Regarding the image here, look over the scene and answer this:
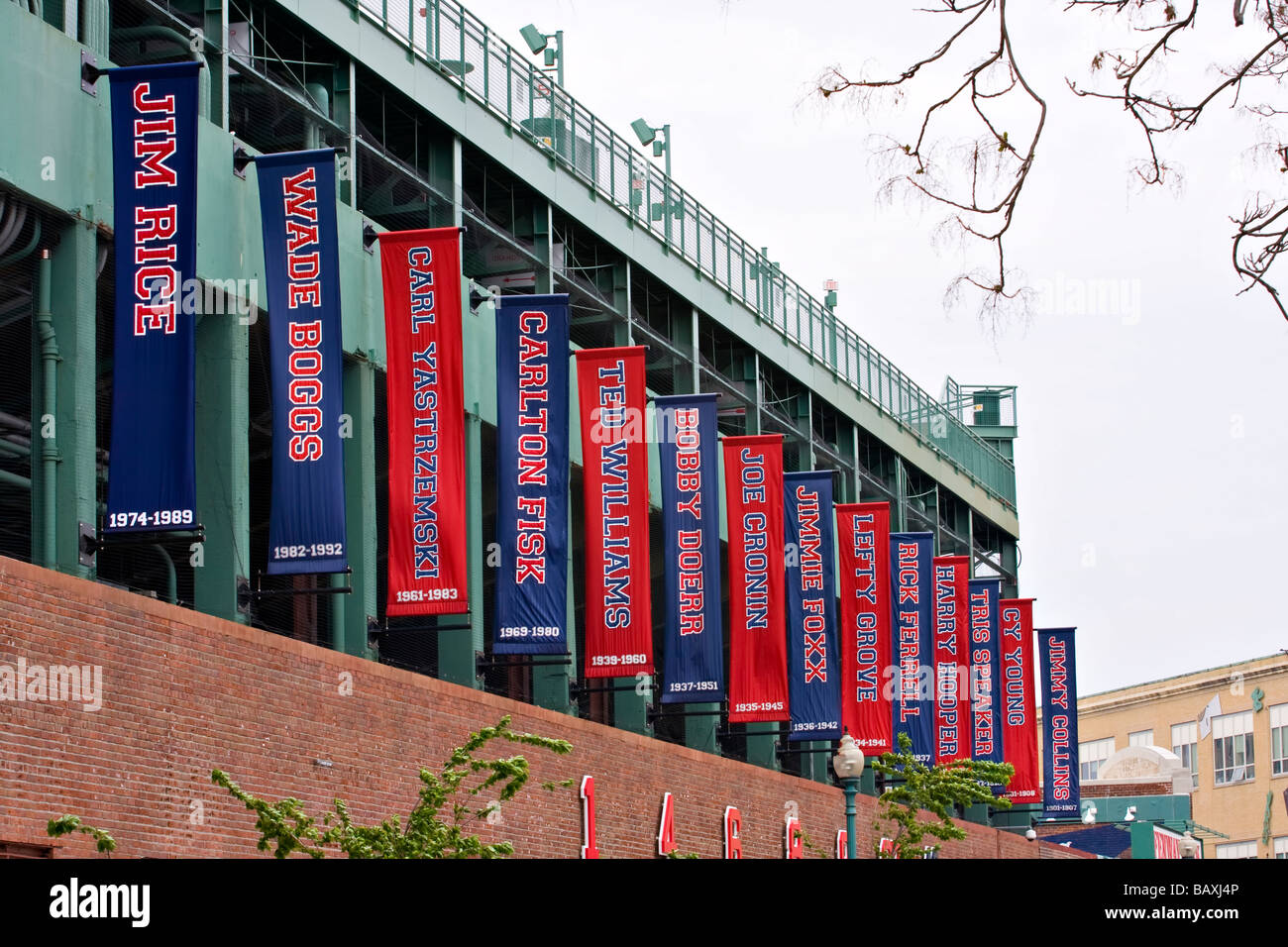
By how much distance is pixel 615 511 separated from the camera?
96.6 feet

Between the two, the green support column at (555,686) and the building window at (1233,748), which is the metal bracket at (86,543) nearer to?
the green support column at (555,686)

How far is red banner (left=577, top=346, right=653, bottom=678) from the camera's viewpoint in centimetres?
2884

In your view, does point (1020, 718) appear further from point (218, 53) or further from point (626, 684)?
point (218, 53)

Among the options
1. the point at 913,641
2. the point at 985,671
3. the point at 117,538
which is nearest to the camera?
the point at 117,538

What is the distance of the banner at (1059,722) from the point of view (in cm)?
5175

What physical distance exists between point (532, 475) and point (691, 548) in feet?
17.6

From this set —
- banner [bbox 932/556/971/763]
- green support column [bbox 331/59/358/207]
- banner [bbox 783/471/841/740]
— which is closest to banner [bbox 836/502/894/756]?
banner [bbox 783/471/841/740]

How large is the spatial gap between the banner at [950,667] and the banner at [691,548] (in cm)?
1296

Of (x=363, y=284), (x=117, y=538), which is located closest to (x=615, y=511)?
(x=363, y=284)

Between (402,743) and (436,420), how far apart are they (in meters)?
4.29

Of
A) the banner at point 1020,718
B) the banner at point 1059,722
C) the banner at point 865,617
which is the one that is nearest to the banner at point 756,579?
the banner at point 865,617

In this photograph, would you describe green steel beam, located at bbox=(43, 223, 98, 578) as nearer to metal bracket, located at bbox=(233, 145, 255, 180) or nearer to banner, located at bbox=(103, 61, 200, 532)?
banner, located at bbox=(103, 61, 200, 532)

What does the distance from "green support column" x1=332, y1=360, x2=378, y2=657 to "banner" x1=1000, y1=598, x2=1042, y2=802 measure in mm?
24719
